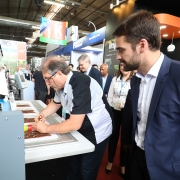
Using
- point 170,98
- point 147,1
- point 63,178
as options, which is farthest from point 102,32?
point 170,98

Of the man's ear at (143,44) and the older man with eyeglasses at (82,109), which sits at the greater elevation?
the man's ear at (143,44)

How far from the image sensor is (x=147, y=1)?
3.89m

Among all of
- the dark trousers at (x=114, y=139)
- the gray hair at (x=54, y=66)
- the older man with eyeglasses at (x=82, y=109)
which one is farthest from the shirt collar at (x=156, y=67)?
the dark trousers at (x=114, y=139)

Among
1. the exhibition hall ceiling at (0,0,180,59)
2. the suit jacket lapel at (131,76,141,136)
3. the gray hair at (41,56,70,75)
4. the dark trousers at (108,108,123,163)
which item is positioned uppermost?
the exhibition hall ceiling at (0,0,180,59)

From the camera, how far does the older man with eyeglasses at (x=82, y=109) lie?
115 cm

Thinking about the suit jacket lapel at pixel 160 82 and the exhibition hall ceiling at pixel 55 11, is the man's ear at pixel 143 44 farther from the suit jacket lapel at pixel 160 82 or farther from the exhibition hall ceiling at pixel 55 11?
the exhibition hall ceiling at pixel 55 11

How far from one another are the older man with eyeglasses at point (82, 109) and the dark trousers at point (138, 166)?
31cm

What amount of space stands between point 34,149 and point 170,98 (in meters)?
0.84

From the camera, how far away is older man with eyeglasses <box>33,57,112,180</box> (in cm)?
115

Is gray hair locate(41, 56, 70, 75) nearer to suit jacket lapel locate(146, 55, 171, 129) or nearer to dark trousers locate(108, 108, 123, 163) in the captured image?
suit jacket lapel locate(146, 55, 171, 129)

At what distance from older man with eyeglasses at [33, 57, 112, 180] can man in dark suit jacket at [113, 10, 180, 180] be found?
1.37 feet

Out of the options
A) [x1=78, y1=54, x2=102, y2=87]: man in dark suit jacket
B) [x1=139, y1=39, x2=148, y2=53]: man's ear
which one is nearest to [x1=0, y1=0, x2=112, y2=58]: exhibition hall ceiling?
[x1=78, y1=54, x2=102, y2=87]: man in dark suit jacket

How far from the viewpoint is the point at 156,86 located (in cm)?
87

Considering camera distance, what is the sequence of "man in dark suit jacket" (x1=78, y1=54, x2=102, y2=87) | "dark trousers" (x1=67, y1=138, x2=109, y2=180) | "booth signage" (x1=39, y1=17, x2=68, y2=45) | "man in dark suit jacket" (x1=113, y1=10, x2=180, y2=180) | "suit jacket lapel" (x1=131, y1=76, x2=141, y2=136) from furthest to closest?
"booth signage" (x1=39, y1=17, x2=68, y2=45) → "man in dark suit jacket" (x1=78, y1=54, x2=102, y2=87) → "dark trousers" (x1=67, y1=138, x2=109, y2=180) → "suit jacket lapel" (x1=131, y1=76, x2=141, y2=136) → "man in dark suit jacket" (x1=113, y1=10, x2=180, y2=180)
